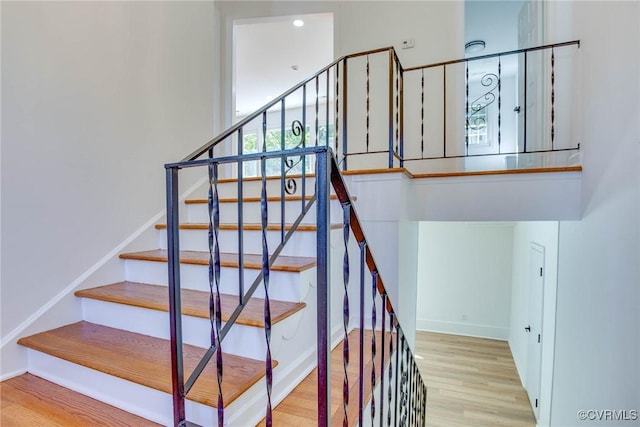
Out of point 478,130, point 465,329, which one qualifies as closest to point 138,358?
point 465,329

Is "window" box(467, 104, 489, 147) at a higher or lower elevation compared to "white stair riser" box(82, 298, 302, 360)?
higher

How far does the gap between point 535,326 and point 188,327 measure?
3829mm

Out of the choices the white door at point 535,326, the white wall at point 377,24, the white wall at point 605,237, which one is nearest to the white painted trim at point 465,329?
the white door at point 535,326

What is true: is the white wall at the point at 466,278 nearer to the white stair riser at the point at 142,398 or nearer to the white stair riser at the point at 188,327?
the white stair riser at the point at 188,327

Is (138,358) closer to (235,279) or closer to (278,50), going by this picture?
(235,279)

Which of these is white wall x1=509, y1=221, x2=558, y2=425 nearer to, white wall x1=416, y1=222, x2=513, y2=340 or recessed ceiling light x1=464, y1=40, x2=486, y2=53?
white wall x1=416, y1=222, x2=513, y2=340

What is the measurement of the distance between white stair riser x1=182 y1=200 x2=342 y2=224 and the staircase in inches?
11.4

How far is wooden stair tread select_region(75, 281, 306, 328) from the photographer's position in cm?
135

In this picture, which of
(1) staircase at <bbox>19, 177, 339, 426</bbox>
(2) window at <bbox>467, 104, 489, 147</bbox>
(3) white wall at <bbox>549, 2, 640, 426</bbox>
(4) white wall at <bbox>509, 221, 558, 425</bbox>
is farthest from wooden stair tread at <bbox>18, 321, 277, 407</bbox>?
(2) window at <bbox>467, 104, 489, 147</bbox>

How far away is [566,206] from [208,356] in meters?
2.51

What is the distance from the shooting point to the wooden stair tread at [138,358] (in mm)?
1150

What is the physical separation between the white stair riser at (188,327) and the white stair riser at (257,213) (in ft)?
2.61

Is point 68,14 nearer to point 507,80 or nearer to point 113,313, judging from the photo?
point 113,313

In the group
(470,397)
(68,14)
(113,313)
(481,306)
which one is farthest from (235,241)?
(481,306)
